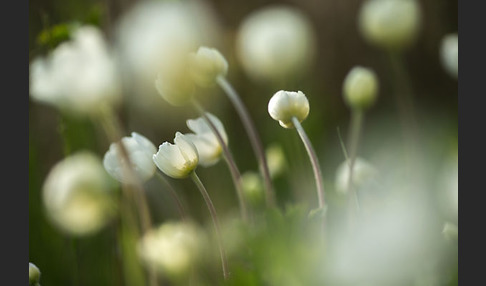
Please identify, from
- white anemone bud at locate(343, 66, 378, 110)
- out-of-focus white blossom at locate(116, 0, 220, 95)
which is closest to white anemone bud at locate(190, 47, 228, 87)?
out-of-focus white blossom at locate(116, 0, 220, 95)

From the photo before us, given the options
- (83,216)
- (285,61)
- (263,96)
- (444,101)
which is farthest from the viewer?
(263,96)

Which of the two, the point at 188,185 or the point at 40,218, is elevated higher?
the point at 188,185

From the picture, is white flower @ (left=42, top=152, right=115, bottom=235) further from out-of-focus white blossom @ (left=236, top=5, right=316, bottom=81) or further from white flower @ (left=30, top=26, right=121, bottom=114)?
out-of-focus white blossom @ (left=236, top=5, right=316, bottom=81)

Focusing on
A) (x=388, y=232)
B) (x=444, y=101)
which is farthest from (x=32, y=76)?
(x=444, y=101)

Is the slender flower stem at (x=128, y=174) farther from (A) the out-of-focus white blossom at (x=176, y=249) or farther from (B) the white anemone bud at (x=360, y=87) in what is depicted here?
(B) the white anemone bud at (x=360, y=87)

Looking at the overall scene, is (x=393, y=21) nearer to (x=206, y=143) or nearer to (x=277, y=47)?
(x=277, y=47)

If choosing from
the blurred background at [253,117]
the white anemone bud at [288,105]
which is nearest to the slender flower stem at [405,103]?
the blurred background at [253,117]

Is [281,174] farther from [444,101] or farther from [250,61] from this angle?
[444,101]

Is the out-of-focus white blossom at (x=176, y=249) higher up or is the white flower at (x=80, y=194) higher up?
the white flower at (x=80, y=194)
